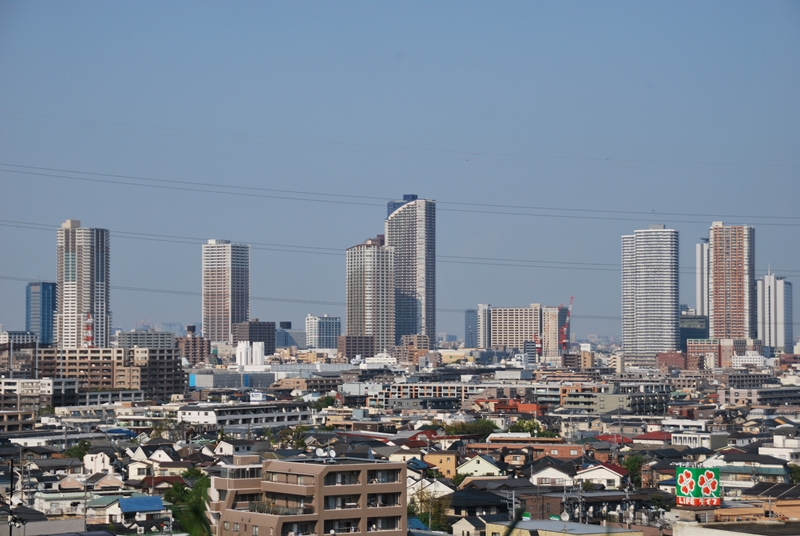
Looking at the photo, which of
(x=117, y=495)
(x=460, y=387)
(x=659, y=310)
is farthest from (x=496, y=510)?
(x=659, y=310)

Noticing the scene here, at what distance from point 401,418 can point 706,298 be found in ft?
256

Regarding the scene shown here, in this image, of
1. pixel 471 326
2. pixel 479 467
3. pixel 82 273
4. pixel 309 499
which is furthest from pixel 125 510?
pixel 471 326

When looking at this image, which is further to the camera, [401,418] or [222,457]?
[401,418]

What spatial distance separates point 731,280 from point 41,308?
175 feet

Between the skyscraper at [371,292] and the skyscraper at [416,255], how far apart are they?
421 cm

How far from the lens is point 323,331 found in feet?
424

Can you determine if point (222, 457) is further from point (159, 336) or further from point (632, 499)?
point (159, 336)

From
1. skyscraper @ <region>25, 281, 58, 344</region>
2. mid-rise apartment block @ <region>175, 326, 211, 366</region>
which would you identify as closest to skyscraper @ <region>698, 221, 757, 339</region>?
mid-rise apartment block @ <region>175, 326, 211, 366</region>

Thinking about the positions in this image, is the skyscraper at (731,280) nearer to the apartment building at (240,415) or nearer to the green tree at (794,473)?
the apartment building at (240,415)

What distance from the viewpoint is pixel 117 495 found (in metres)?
18.2

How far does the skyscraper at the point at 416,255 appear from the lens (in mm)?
122650

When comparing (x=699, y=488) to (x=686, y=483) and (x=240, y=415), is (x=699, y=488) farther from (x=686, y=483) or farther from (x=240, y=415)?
(x=240, y=415)

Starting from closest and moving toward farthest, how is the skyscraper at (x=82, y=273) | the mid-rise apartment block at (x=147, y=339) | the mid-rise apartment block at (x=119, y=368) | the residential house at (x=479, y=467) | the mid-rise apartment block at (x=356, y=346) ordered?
the residential house at (x=479, y=467)
the mid-rise apartment block at (x=119, y=368)
the mid-rise apartment block at (x=147, y=339)
the skyscraper at (x=82, y=273)
the mid-rise apartment block at (x=356, y=346)

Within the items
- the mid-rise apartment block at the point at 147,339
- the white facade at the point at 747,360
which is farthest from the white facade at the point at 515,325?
the mid-rise apartment block at the point at 147,339
